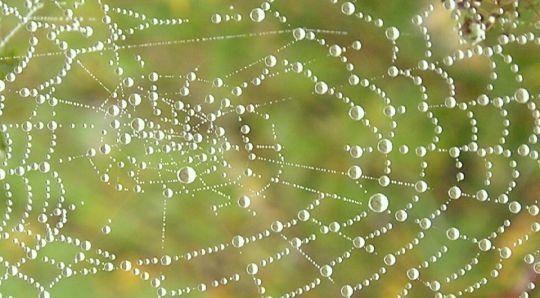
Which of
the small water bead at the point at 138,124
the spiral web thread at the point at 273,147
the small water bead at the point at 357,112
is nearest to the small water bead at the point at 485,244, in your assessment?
the spiral web thread at the point at 273,147

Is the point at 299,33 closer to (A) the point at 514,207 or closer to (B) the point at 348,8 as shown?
(B) the point at 348,8

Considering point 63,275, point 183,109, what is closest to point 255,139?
point 183,109

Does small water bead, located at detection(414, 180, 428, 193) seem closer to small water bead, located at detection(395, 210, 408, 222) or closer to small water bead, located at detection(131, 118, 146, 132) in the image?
small water bead, located at detection(395, 210, 408, 222)

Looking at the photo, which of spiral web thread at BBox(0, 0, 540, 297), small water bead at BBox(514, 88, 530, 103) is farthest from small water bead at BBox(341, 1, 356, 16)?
small water bead at BBox(514, 88, 530, 103)

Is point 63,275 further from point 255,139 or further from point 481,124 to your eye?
point 481,124

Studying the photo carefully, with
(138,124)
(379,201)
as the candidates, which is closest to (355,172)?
(379,201)

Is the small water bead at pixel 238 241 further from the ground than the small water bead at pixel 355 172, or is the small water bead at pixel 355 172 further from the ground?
the small water bead at pixel 355 172

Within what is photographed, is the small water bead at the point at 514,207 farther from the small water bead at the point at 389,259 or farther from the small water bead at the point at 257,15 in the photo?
the small water bead at the point at 257,15
